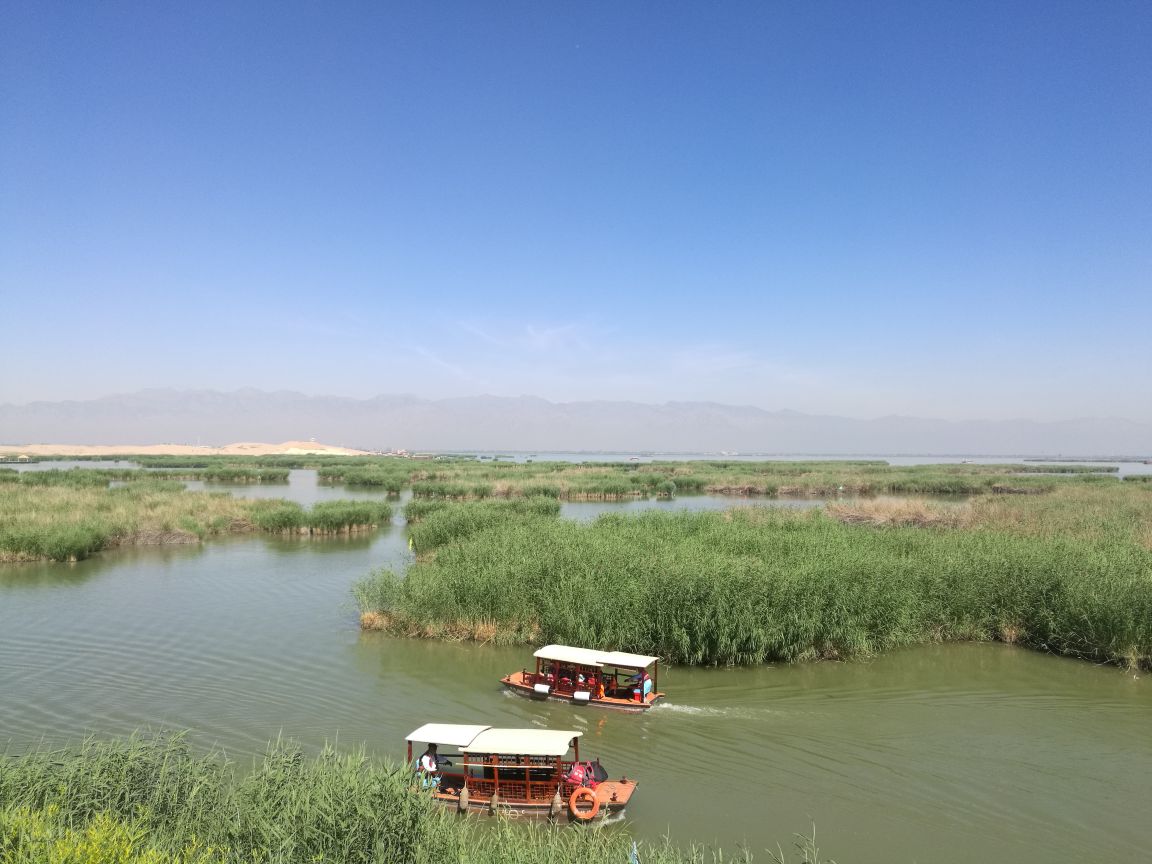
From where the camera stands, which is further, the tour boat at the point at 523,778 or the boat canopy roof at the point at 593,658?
the boat canopy roof at the point at 593,658

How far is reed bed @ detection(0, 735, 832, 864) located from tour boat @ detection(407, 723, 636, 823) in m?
1.05

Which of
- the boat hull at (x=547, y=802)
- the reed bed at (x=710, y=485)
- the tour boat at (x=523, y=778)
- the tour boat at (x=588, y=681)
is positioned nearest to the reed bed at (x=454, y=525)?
the tour boat at (x=588, y=681)

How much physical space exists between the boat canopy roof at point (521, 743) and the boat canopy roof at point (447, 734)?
12 centimetres

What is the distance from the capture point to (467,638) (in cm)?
A: 1853

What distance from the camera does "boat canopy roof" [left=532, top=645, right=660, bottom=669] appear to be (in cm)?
1361

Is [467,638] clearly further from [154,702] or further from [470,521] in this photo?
[470,521]

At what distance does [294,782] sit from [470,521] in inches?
787

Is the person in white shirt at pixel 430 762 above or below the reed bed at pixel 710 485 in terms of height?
below

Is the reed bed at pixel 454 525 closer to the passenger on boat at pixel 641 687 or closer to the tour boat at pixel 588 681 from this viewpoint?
the tour boat at pixel 588 681

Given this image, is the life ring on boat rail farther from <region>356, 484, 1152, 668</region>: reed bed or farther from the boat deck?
<region>356, 484, 1152, 668</region>: reed bed

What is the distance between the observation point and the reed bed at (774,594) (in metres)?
16.6

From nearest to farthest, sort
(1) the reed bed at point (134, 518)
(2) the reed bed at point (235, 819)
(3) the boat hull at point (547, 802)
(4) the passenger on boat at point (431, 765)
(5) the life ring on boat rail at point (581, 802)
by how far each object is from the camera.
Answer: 1. (2) the reed bed at point (235, 819)
2. (5) the life ring on boat rail at point (581, 802)
3. (3) the boat hull at point (547, 802)
4. (4) the passenger on boat at point (431, 765)
5. (1) the reed bed at point (134, 518)

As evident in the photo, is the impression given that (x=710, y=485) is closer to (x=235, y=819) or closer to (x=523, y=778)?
(x=523, y=778)

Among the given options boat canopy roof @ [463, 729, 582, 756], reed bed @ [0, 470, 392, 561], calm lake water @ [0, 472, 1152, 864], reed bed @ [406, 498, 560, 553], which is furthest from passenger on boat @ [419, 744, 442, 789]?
reed bed @ [0, 470, 392, 561]
